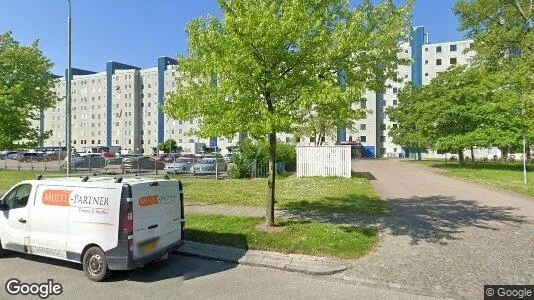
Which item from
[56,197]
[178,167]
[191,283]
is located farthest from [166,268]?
[178,167]

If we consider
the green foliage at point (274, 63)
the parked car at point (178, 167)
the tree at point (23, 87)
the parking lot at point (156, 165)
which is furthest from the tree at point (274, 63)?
the parked car at point (178, 167)

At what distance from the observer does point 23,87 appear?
744 inches

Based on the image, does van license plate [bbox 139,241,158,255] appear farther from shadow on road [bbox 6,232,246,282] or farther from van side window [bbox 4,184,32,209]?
van side window [bbox 4,184,32,209]

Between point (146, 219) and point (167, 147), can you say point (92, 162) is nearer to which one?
point (146, 219)

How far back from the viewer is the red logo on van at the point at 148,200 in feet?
19.1

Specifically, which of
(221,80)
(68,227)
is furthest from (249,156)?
(68,227)

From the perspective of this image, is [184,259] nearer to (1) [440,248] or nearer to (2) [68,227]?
(2) [68,227]

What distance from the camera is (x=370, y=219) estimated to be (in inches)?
382

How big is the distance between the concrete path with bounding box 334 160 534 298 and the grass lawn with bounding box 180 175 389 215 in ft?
3.83

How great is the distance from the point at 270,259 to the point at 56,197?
4048 mm

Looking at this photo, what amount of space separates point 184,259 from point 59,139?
10898cm

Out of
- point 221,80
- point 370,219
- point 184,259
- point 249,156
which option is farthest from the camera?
point 249,156

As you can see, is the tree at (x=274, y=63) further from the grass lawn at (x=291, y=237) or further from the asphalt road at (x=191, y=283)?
the asphalt road at (x=191, y=283)

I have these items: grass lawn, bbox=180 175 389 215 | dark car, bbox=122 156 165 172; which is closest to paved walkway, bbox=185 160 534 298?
grass lawn, bbox=180 175 389 215
